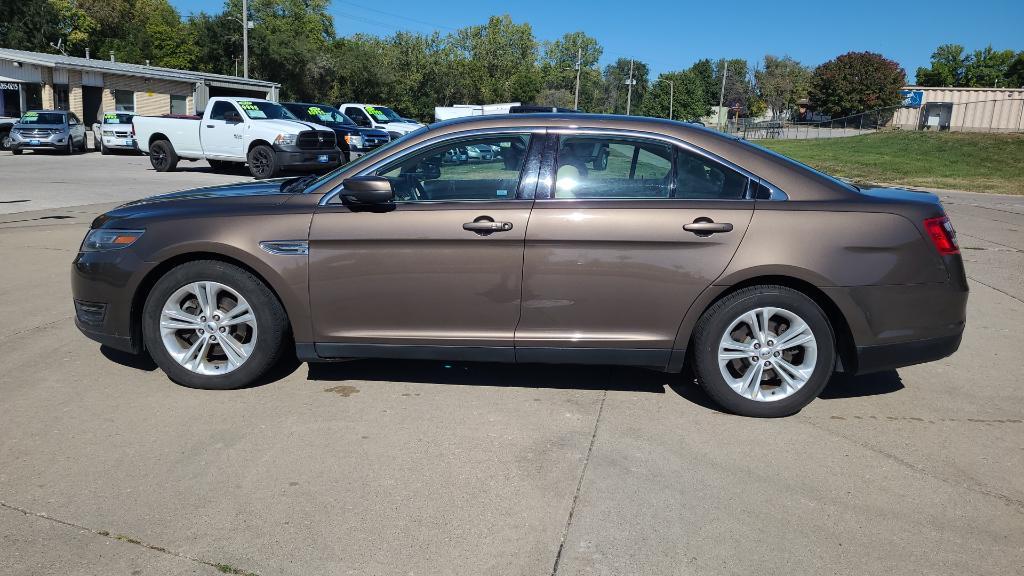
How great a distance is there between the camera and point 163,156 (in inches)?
849

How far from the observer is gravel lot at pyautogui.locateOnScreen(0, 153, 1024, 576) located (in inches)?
124

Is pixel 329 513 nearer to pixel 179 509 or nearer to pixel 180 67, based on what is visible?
pixel 179 509

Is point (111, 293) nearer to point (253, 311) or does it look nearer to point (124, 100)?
point (253, 311)

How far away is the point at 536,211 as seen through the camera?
14.6ft

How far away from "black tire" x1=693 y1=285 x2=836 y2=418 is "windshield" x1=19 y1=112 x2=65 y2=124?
3004 cm

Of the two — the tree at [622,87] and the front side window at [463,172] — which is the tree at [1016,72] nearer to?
the tree at [622,87]

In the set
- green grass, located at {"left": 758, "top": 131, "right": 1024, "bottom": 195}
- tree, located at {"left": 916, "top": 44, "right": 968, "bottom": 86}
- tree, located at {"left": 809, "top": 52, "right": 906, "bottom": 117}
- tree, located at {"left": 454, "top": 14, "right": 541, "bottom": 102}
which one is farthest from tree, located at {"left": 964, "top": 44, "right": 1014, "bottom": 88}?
green grass, located at {"left": 758, "top": 131, "right": 1024, "bottom": 195}

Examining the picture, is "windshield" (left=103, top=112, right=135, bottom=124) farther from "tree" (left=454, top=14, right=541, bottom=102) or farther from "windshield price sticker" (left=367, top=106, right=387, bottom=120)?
"tree" (left=454, top=14, right=541, bottom=102)

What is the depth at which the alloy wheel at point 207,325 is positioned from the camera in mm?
4711

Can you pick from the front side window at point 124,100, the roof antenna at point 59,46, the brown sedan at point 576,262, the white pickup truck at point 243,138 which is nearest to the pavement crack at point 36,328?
the brown sedan at point 576,262

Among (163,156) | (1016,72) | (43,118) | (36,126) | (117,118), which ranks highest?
(1016,72)

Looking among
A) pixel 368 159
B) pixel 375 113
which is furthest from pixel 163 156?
pixel 368 159

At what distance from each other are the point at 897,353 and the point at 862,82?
254 ft

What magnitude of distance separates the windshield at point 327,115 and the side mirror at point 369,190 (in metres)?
21.2
